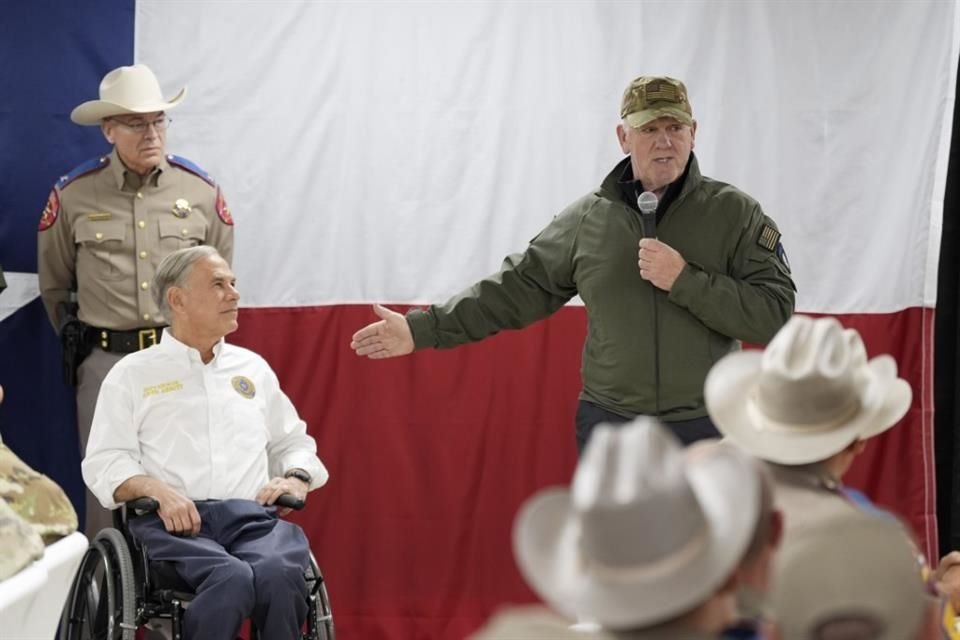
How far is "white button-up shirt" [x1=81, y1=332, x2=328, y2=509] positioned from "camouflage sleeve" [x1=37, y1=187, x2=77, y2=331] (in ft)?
2.55

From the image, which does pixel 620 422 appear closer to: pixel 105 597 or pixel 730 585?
pixel 105 597

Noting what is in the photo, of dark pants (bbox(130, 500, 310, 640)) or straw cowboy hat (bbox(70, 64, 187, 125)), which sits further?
straw cowboy hat (bbox(70, 64, 187, 125))

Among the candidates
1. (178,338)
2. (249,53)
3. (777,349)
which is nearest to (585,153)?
(249,53)

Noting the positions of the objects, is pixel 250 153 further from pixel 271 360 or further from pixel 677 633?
pixel 677 633

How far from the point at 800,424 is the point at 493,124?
8.65 ft

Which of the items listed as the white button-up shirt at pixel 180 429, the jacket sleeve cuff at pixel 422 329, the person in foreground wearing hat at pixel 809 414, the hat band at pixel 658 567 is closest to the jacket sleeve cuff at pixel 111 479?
the white button-up shirt at pixel 180 429

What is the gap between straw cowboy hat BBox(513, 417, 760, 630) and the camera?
1347 millimetres

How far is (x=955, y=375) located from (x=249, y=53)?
2454 mm

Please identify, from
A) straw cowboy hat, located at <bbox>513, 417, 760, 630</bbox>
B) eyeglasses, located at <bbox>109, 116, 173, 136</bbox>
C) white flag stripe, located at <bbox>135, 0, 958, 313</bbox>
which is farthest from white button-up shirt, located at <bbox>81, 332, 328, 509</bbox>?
straw cowboy hat, located at <bbox>513, 417, 760, 630</bbox>

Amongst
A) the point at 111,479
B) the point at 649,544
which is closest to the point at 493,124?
the point at 111,479

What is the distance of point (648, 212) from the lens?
3.51 meters

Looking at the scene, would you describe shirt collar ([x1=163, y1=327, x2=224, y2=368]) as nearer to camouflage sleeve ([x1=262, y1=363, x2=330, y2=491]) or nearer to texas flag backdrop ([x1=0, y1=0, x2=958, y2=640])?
camouflage sleeve ([x1=262, y1=363, x2=330, y2=491])

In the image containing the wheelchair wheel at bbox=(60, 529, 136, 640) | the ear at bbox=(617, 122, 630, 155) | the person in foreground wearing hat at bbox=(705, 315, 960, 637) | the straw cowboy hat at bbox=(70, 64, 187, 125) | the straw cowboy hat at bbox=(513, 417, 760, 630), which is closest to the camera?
the straw cowboy hat at bbox=(513, 417, 760, 630)

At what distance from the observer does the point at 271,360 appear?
4.52 m
